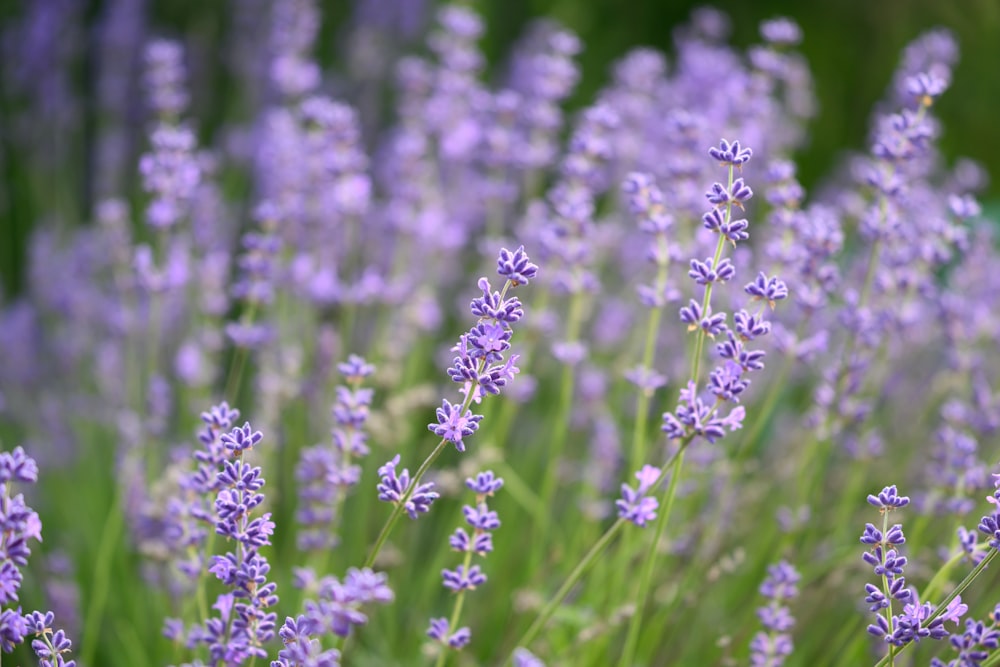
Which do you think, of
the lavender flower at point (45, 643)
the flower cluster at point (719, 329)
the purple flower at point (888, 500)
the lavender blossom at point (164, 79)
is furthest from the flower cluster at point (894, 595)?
the lavender blossom at point (164, 79)

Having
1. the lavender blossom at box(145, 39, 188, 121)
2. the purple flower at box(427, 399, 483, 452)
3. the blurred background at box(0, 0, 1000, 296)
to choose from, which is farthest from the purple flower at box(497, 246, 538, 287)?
the blurred background at box(0, 0, 1000, 296)

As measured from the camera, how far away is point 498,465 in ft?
6.26

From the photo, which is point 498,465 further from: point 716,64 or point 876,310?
point 716,64

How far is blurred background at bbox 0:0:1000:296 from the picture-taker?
2.88 m

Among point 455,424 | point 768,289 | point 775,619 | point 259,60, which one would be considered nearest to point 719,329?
point 768,289

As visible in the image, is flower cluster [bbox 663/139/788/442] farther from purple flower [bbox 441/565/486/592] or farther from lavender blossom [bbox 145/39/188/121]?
lavender blossom [bbox 145/39/188/121]

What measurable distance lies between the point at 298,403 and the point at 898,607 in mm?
1164

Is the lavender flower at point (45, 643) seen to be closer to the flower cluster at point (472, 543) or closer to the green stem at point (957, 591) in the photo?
the flower cluster at point (472, 543)

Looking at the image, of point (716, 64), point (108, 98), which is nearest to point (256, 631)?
point (716, 64)

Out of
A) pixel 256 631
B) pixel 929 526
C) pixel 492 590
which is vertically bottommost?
pixel 492 590

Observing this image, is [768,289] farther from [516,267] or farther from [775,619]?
[775,619]

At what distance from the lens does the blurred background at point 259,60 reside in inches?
113

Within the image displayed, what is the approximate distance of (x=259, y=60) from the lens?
292 centimetres

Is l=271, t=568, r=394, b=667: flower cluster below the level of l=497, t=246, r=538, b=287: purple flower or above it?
below
